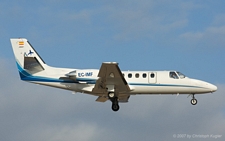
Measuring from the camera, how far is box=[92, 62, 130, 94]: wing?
70.3 ft

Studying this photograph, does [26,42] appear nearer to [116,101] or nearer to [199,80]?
[116,101]

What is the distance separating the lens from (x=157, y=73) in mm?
23453

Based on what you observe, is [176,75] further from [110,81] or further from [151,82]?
[110,81]

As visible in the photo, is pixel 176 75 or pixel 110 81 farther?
pixel 176 75

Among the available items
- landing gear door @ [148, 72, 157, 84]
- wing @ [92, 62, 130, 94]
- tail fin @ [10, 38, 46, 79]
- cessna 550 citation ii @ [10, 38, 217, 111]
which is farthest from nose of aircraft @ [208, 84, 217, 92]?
tail fin @ [10, 38, 46, 79]

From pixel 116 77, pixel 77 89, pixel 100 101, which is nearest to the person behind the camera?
pixel 116 77

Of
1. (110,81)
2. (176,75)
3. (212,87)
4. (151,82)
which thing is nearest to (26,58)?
(110,81)

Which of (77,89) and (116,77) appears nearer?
(116,77)

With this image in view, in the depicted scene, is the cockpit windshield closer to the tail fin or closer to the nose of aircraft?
the nose of aircraft

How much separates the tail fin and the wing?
407cm

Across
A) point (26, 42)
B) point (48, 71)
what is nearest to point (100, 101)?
point (48, 71)

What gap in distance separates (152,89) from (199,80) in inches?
117

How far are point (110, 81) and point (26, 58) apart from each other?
5641 mm

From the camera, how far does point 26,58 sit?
24547mm
